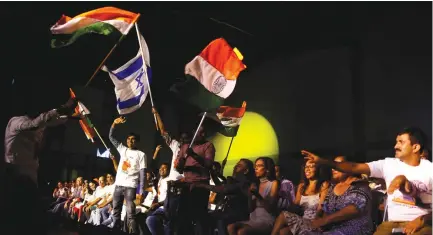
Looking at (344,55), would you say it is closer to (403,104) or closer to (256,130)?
(403,104)

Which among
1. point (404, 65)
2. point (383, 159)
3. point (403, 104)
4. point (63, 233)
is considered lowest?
point (63, 233)

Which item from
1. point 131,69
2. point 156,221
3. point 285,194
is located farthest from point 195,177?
point 131,69

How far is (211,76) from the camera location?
468 cm

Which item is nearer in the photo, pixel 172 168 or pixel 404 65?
pixel 404 65

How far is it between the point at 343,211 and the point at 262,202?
0.70 meters

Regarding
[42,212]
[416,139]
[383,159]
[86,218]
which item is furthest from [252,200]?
[42,212]

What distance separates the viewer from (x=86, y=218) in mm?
5227

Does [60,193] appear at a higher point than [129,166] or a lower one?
lower

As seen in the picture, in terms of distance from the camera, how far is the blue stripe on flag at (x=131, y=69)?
5.02 metres

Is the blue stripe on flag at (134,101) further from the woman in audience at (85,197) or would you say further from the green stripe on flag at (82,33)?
the woman in audience at (85,197)

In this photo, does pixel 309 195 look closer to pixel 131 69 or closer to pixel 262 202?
pixel 262 202

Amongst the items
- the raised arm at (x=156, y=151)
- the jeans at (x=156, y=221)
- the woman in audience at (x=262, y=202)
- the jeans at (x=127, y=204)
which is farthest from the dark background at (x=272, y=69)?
the jeans at (x=156, y=221)

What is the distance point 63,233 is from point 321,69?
2896 mm

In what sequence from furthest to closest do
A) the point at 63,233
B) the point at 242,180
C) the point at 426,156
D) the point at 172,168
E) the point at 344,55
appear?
1. the point at 63,233
2. the point at 172,168
3. the point at 242,180
4. the point at 344,55
5. the point at 426,156
